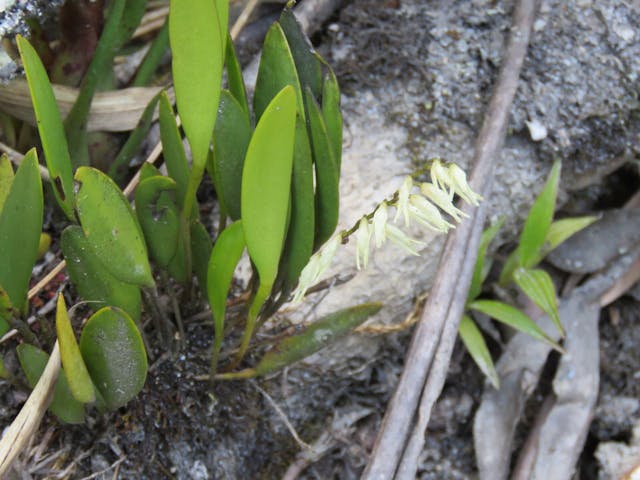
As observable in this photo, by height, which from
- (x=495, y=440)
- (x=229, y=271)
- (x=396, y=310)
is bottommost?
(x=495, y=440)

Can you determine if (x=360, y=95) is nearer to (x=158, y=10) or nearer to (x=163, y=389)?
(x=158, y=10)

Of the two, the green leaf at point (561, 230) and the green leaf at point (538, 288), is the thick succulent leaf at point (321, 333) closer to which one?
the green leaf at point (538, 288)

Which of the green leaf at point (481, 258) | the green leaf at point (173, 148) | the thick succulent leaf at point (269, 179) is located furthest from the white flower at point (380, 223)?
the green leaf at point (481, 258)

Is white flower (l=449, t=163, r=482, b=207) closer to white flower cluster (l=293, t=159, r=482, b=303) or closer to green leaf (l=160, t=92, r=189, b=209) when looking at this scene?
white flower cluster (l=293, t=159, r=482, b=303)

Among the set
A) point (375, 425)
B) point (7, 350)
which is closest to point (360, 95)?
point (375, 425)

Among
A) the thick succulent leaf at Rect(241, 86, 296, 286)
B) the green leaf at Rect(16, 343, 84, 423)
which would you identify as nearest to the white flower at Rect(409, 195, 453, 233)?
the thick succulent leaf at Rect(241, 86, 296, 286)

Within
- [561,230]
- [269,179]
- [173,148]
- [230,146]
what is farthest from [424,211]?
[561,230]
